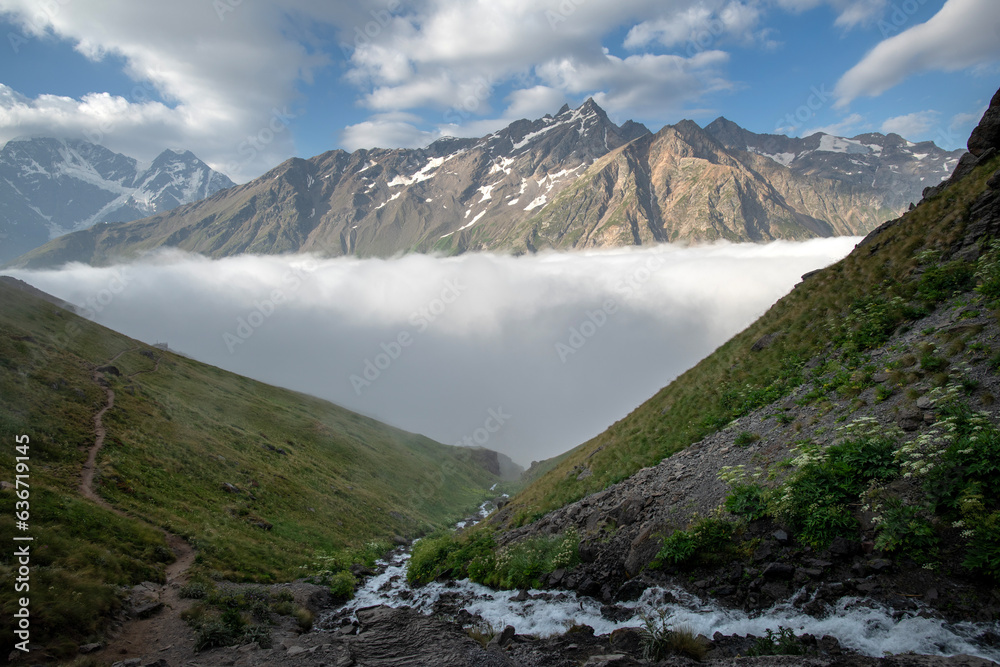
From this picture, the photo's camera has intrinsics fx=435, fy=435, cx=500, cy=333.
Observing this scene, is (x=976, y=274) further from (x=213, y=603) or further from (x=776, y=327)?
(x=213, y=603)

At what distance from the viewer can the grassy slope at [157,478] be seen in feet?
66.6

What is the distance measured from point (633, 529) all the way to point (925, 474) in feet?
34.4

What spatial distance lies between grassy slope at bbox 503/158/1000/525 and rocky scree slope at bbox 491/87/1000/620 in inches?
4.8

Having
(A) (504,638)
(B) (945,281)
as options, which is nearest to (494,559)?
(A) (504,638)

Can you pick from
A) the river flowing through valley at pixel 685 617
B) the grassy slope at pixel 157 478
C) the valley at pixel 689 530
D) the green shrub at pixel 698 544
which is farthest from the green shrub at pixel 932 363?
the grassy slope at pixel 157 478

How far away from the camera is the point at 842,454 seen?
14.8 metres

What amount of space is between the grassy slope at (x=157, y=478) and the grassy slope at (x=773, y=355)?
71.0 ft

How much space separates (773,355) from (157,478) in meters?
47.9

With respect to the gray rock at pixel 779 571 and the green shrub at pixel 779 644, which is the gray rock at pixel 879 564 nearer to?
the gray rock at pixel 779 571

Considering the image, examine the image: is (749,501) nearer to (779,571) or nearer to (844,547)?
(779,571)

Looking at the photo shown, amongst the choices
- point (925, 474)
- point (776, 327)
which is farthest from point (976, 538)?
point (776, 327)

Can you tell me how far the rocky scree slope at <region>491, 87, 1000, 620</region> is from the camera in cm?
1159

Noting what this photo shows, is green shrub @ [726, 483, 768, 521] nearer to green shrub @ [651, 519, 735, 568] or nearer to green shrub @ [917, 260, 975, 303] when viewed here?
green shrub @ [651, 519, 735, 568]

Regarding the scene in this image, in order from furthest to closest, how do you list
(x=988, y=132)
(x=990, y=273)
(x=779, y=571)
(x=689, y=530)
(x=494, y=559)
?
(x=988, y=132)
(x=494, y=559)
(x=990, y=273)
(x=689, y=530)
(x=779, y=571)
